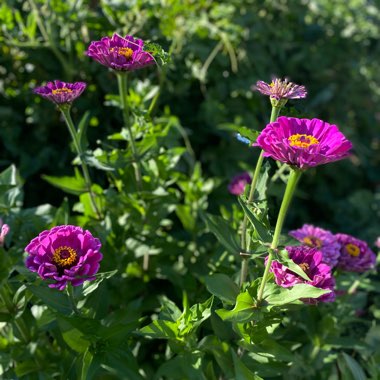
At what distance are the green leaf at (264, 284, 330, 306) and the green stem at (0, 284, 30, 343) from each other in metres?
0.45

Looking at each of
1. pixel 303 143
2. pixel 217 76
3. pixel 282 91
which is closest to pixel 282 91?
pixel 282 91

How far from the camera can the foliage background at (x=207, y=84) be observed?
148 cm

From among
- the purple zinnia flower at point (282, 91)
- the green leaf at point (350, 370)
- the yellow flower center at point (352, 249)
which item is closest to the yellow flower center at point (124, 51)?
the purple zinnia flower at point (282, 91)

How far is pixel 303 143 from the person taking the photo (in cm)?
70

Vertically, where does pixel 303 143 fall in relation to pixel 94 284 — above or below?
above

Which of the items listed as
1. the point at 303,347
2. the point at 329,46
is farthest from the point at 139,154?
the point at 329,46

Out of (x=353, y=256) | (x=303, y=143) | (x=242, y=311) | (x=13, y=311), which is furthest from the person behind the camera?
(x=353, y=256)

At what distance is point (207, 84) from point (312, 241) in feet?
3.24

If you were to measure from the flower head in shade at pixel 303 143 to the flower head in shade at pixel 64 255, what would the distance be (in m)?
0.30

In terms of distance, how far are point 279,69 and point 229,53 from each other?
362mm

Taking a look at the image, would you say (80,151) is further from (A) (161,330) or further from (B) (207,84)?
(B) (207,84)

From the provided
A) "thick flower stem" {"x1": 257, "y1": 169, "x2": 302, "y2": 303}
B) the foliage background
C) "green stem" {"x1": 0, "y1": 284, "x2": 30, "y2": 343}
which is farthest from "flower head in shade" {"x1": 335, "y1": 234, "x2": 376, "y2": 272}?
"green stem" {"x1": 0, "y1": 284, "x2": 30, "y2": 343}

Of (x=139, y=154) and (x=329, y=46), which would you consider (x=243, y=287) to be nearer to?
(x=139, y=154)

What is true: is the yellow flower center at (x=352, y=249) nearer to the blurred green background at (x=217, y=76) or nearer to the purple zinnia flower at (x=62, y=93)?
the blurred green background at (x=217, y=76)
